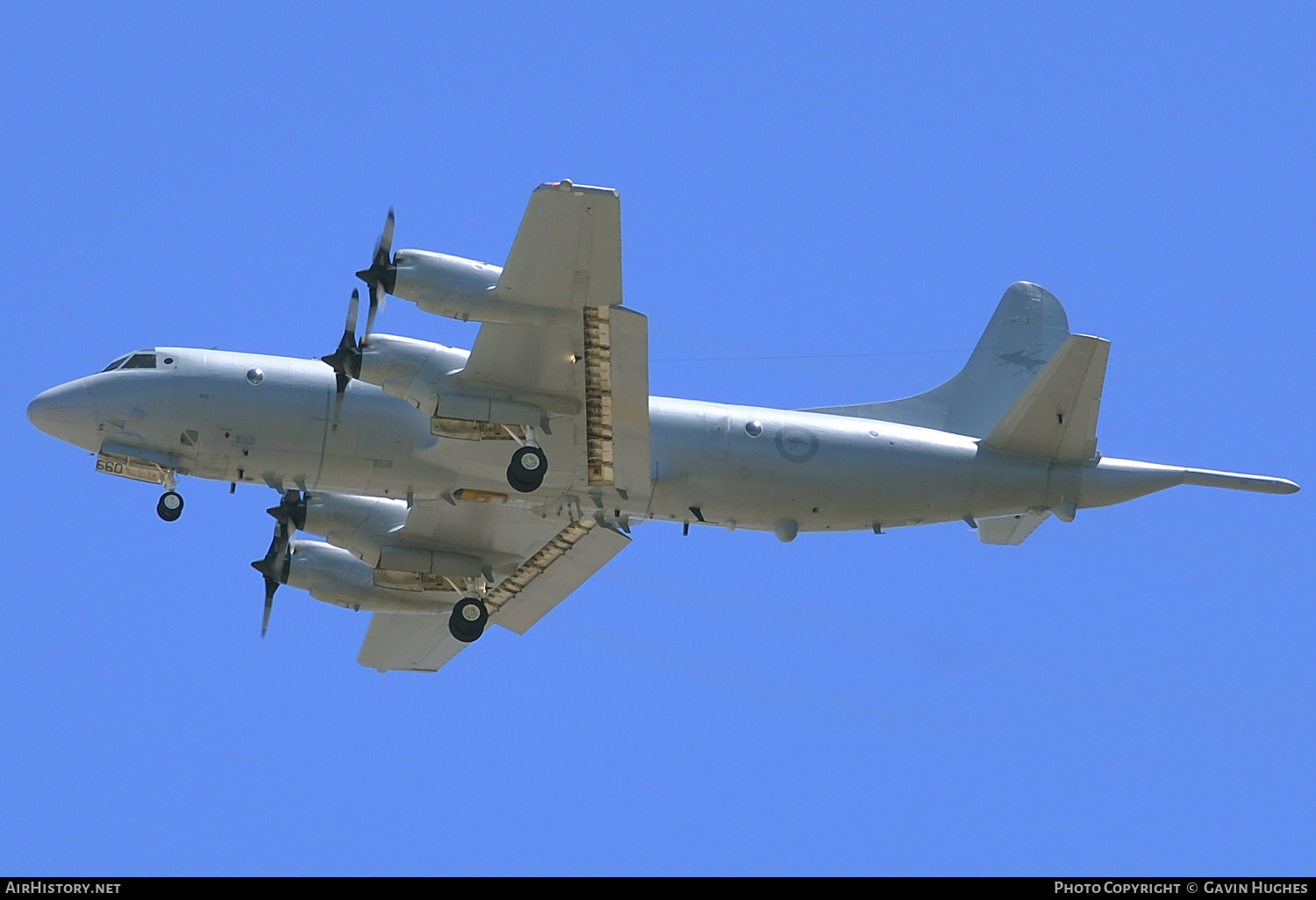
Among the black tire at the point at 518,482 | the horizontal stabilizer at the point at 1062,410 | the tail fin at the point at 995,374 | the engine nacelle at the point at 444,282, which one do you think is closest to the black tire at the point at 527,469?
the black tire at the point at 518,482

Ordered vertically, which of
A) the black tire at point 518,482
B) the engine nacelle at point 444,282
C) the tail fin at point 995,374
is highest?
the tail fin at point 995,374

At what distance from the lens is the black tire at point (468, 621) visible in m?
23.2

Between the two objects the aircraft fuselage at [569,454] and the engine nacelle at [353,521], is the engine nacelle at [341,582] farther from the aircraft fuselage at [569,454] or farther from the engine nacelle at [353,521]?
the aircraft fuselage at [569,454]

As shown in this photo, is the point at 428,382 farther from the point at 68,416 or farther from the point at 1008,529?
the point at 1008,529

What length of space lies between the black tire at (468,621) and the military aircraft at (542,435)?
28 mm

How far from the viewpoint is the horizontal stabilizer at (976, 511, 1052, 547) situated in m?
23.9

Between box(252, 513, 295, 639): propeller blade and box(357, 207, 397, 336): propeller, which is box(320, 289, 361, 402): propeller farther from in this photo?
box(252, 513, 295, 639): propeller blade

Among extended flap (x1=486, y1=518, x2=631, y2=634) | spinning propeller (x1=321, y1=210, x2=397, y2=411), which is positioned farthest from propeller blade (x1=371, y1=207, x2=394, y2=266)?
extended flap (x1=486, y1=518, x2=631, y2=634)

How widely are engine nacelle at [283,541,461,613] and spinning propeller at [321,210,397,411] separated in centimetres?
497

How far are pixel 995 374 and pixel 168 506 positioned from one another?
41.6 ft

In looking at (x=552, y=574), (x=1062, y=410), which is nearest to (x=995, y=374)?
(x=1062, y=410)

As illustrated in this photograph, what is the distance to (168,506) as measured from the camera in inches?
840

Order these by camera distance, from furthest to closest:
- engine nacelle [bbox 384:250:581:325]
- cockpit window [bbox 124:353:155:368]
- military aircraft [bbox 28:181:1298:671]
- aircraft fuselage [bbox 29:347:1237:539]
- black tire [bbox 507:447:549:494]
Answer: cockpit window [bbox 124:353:155:368], aircraft fuselage [bbox 29:347:1237:539], black tire [bbox 507:447:549:494], military aircraft [bbox 28:181:1298:671], engine nacelle [bbox 384:250:581:325]

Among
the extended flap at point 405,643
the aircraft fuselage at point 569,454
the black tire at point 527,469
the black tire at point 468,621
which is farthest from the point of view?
the extended flap at point 405,643
